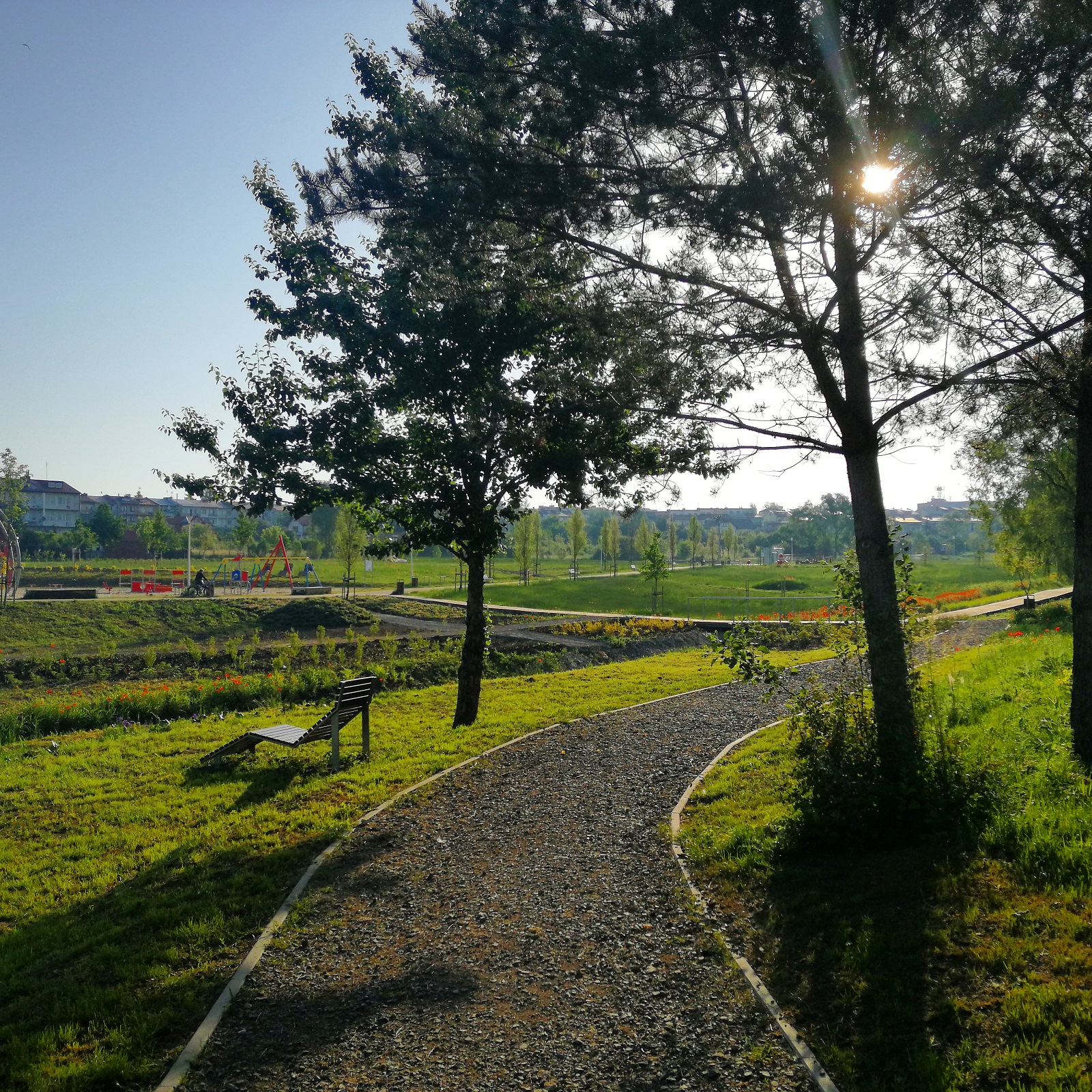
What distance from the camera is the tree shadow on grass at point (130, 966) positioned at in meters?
3.39

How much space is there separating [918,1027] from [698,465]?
4.95 m

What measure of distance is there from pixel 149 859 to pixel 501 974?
3324 mm

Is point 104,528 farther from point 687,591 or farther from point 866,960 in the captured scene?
point 866,960

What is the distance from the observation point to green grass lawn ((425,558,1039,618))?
112ft

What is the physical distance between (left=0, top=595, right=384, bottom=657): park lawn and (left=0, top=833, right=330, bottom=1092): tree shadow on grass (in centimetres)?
1740

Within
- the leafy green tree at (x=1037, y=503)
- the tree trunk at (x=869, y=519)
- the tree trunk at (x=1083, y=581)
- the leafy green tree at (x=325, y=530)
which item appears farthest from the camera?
the leafy green tree at (x=325, y=530)

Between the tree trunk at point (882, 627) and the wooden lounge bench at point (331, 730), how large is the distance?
5326 mm

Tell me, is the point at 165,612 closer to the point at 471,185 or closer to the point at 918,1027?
the point at 471,185

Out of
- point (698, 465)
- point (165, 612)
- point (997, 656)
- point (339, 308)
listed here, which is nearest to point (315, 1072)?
point (698, 465)

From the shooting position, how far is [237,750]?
8828 millimetres

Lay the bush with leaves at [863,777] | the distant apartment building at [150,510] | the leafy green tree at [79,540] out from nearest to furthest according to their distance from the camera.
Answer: the bush with leaves at [863,777] → the leafy green tree at [79,540] → the distant apartment building at [150,510]

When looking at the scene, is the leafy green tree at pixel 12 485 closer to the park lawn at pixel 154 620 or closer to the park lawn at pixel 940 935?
the park lawn at pixel 154 620

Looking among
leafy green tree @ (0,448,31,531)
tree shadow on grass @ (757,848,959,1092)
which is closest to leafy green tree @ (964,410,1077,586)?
tree shadow on grass @ (757,848,959,1092)

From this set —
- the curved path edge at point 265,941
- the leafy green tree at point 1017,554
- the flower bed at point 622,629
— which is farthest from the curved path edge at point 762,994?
the leafy green tree at point 1017,554
